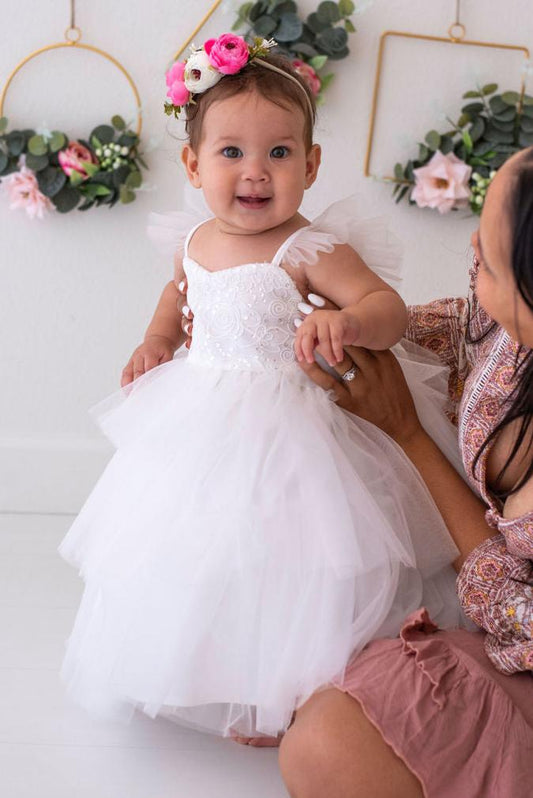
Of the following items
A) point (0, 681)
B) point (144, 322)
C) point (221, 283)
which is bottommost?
point (0, 681)

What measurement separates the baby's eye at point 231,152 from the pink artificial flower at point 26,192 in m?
0.88

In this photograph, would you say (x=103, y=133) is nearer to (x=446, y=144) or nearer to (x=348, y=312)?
(x=446, y=144)

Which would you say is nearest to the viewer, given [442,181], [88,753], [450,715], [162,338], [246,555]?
[450,715]

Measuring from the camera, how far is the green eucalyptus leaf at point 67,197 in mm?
2109

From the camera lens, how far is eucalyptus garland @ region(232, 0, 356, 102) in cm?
204

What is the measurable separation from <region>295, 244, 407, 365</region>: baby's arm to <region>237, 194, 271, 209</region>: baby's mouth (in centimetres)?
11

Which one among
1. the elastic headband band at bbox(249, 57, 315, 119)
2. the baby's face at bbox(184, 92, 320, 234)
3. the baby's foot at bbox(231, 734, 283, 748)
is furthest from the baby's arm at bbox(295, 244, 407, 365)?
the baby's foot at bbox(231, 734, 283, 748)

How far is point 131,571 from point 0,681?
384 mm

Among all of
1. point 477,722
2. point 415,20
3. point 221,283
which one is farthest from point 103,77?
point 477,722

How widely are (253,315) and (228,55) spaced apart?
35 cm

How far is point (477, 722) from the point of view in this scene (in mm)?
Answer: 1062

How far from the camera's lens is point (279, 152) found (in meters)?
1.34

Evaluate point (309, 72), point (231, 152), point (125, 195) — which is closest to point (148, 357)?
point (231, 152)

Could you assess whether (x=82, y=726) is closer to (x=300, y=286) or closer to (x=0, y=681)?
(x=0, y=681)
